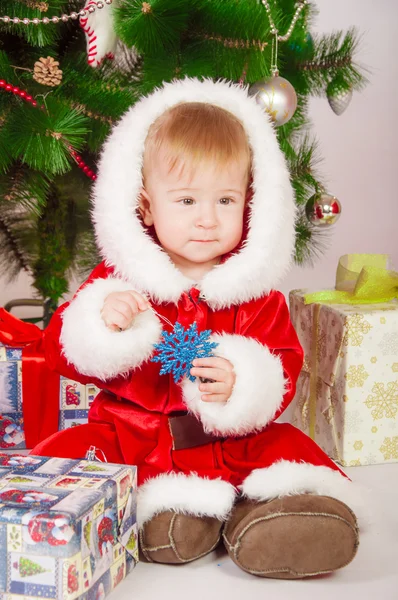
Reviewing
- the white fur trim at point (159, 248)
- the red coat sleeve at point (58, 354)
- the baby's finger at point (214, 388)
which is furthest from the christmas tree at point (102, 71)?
the baby's finger at point (214, 388)

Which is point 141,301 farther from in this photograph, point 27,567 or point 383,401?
point 383,401

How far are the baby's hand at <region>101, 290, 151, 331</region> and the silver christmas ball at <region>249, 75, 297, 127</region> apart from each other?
1.56 ft

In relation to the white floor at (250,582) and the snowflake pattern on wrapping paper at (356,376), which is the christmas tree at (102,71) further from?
the white floor at (250,582)

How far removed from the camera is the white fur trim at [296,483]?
3.21 feet

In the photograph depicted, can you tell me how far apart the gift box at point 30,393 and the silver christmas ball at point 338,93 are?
2.61 ft

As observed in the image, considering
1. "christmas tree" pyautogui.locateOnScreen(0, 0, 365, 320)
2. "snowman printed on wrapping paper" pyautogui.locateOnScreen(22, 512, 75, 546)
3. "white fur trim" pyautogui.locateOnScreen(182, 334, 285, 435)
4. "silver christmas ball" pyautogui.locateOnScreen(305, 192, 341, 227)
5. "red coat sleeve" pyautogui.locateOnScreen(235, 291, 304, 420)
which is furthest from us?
"silver christmas ball" pyautogui.locateOnScreen(305, 192, 341, 227)

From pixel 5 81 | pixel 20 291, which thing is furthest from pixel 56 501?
pixel 20 291

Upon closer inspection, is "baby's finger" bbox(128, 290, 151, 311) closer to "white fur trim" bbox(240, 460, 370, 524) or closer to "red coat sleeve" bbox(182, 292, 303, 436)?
"red coat sleeve" bbox(182, 292, 303, 436)

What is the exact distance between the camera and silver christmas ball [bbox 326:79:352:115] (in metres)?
1.57

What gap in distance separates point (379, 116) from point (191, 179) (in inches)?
66.8

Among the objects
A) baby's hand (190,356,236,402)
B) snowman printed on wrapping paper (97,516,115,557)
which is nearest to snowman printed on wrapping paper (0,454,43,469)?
snowman printed on wrapping paper (97,516,115,557)

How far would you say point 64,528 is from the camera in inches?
30.3

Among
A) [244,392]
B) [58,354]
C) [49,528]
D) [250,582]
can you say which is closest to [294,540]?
[250,582]

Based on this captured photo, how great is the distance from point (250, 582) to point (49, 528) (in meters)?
0.30
